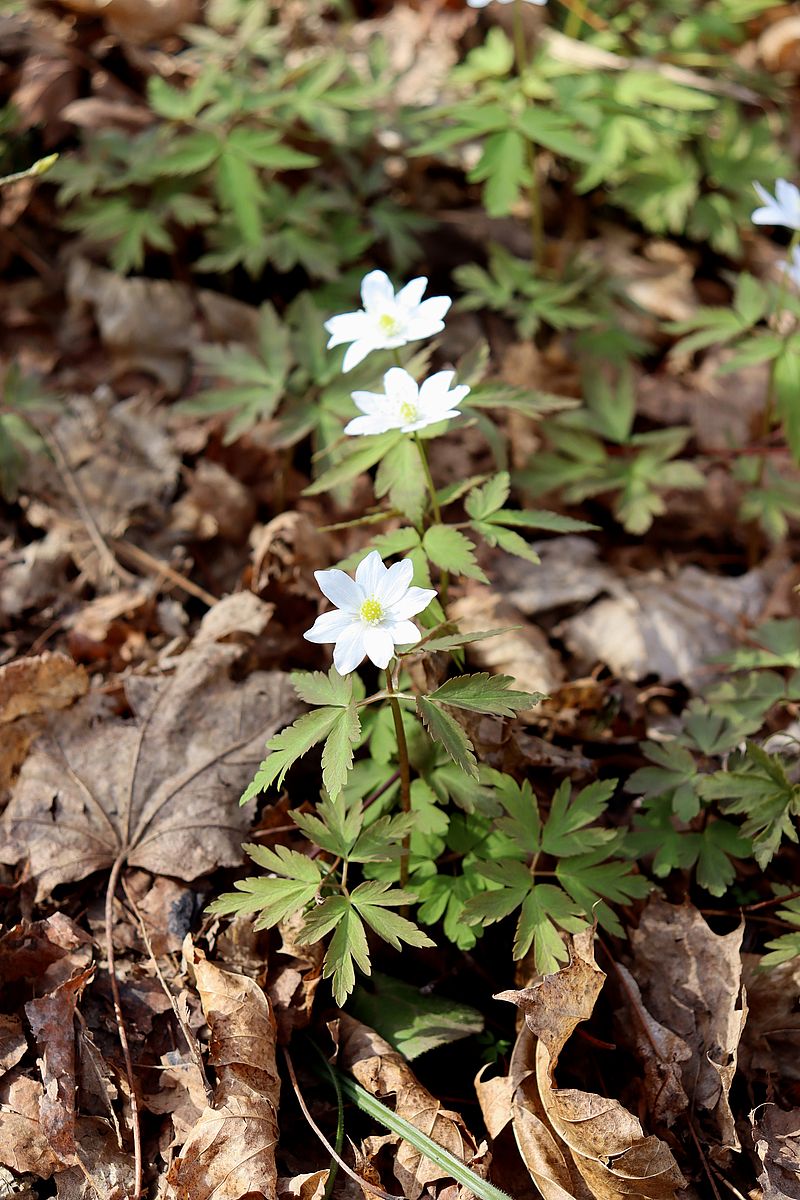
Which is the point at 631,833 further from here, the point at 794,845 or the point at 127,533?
the point at 127,533

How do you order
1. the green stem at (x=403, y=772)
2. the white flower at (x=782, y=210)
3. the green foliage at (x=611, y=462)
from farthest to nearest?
the green foliage at (x=611, y=462)
the white flower at (x=782, y=210)
the green stem at (x=403, y=772)

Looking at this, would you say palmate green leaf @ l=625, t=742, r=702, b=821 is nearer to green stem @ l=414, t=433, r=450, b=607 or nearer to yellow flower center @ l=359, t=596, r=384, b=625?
green stem @ l=414, t=433, r=450, b=607

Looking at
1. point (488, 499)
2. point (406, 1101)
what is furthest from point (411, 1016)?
point (488, 499)

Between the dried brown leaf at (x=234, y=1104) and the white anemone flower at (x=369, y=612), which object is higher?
the white anemone flower at (x=369, y=612)

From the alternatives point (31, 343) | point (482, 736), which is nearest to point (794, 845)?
point (482, 736)

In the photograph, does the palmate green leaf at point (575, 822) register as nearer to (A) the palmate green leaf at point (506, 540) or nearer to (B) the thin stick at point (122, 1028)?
(A) the palmate green leaf at point (506, 540)

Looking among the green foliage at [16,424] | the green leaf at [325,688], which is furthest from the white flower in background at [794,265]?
the green foliage at [16,424]

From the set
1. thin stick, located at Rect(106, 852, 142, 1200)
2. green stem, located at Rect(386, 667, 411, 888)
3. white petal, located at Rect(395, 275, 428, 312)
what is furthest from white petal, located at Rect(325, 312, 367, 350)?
thin stick, located at Rect(106, 852, 142, 1200)
